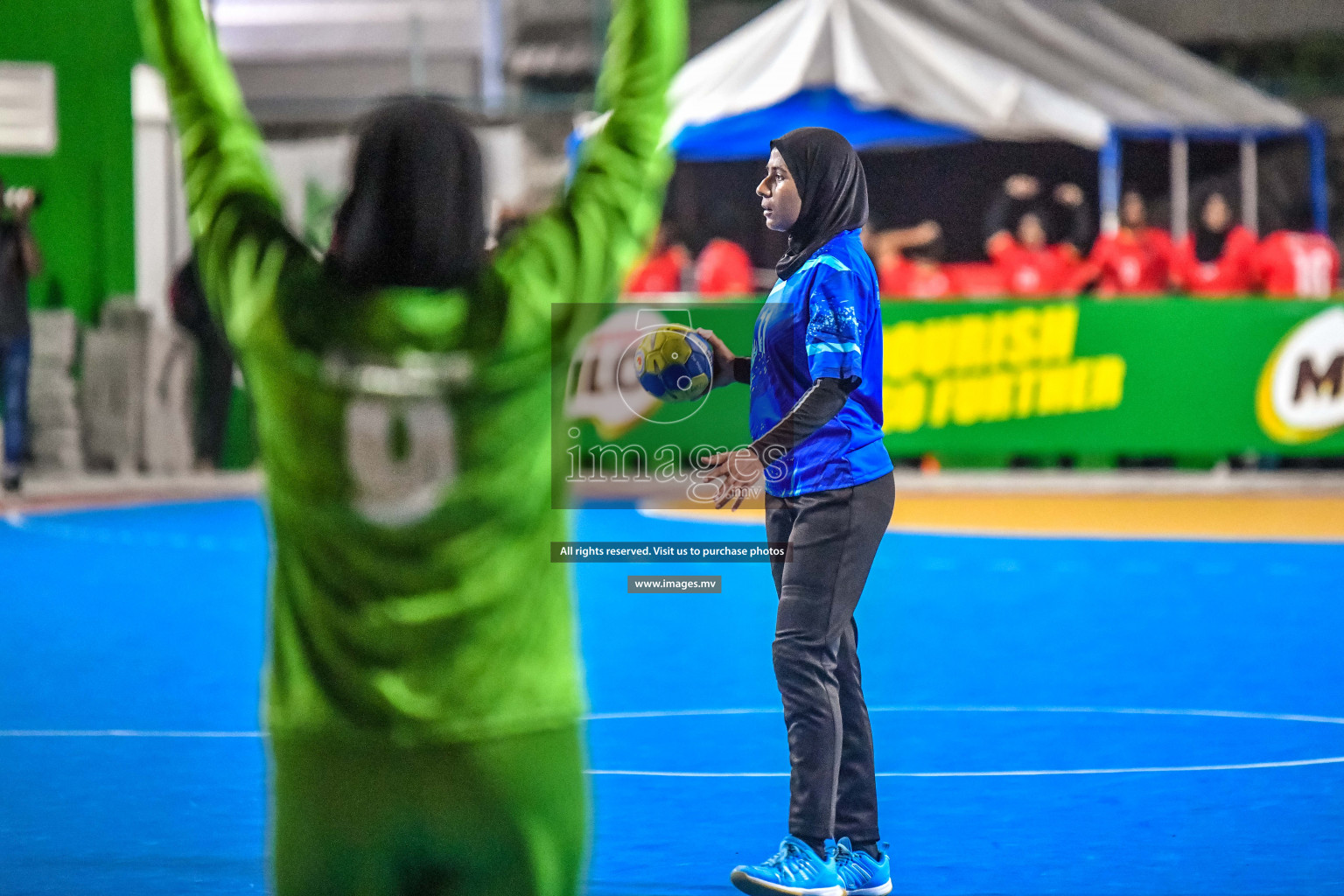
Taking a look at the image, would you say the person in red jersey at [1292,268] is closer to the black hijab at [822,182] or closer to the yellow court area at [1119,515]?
the yellow court area at [1119,515]

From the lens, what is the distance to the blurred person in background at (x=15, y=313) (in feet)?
55.5

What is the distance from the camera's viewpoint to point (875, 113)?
19812mm

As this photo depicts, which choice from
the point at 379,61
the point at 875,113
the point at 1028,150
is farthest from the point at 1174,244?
the point at 379,61

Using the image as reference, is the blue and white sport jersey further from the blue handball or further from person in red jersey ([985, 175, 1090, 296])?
person in red jersey ([985, 175, 1090, 296])

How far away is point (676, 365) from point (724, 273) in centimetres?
1413

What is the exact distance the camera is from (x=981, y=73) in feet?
63.9

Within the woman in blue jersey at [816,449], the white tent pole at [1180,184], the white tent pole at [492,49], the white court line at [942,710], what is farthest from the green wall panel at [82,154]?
the woman in blue jersey at [816,449]

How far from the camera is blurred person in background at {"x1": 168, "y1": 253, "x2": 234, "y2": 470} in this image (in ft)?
63.3

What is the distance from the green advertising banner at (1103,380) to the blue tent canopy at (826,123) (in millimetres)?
3072

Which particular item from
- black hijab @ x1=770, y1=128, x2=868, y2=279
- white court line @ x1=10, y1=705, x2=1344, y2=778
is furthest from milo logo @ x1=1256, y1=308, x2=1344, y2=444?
black hijab @ x1=770, y1=128, x2=868, y2=279

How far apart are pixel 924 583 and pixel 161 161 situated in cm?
1178

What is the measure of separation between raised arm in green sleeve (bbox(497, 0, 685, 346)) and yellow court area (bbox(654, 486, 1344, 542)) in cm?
1190

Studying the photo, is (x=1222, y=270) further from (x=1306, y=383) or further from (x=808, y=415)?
(x=808, y=415)

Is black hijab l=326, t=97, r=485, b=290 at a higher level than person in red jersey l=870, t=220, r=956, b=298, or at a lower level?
lower
